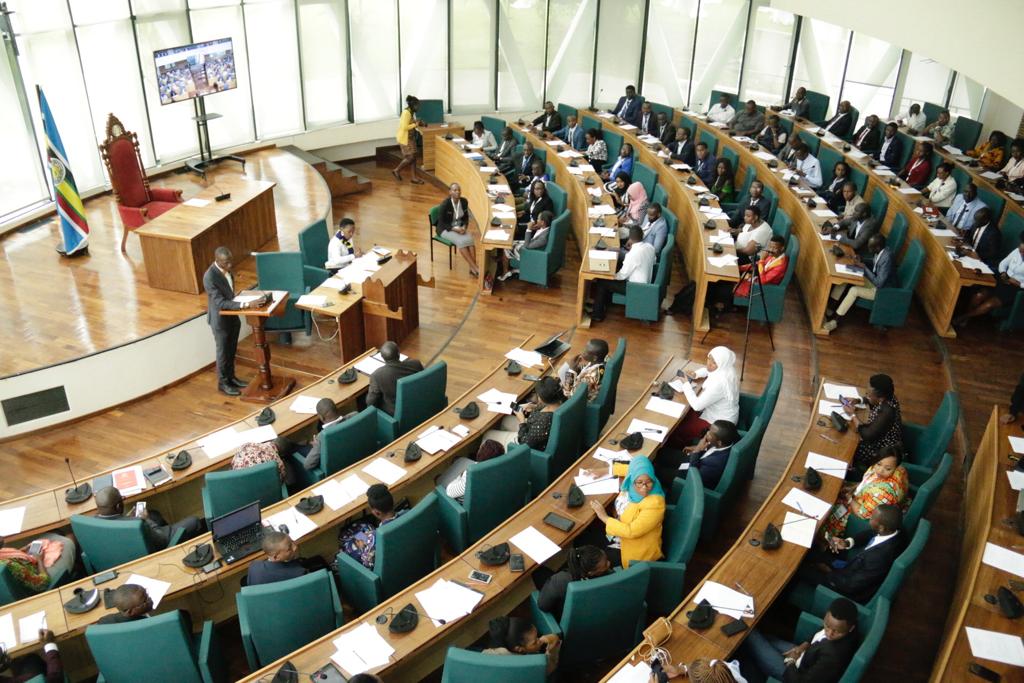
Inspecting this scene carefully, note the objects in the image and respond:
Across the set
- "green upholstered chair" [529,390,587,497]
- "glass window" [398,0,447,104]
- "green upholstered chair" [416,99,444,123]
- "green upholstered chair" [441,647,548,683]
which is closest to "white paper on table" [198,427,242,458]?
"green upholstered chair" [529,390,587,497]

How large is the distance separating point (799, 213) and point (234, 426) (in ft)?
25.4

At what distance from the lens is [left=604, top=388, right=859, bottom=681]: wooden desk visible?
431cm

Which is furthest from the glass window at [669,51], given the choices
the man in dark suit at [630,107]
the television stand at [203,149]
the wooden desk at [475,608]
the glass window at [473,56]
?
the wooden desk at [475,608]

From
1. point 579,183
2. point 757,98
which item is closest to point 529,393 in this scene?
point 579,183

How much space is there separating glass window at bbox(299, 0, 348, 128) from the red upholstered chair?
186 inches

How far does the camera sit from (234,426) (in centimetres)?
636

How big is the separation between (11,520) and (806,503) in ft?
17.4

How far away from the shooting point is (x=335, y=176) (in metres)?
13.6

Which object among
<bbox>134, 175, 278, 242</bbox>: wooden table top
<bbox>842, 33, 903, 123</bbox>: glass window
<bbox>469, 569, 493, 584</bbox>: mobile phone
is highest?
<bbox>842, 33, 903, 123</bbox>: glass window

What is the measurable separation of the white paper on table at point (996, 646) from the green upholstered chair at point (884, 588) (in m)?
0.44

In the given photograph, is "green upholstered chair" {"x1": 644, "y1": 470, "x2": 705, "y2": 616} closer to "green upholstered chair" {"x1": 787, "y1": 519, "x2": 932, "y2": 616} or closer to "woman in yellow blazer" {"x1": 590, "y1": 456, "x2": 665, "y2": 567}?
"woman in yellow blazer" {"x1": 590, "y1": 456, "x2": 665, "y2": 567}

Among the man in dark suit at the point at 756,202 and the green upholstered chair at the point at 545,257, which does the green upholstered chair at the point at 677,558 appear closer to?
the green upholstered chair at the point at 545,257

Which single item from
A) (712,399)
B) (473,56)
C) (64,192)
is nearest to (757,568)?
(712,399)

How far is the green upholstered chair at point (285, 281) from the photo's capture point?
8820 millimetres
